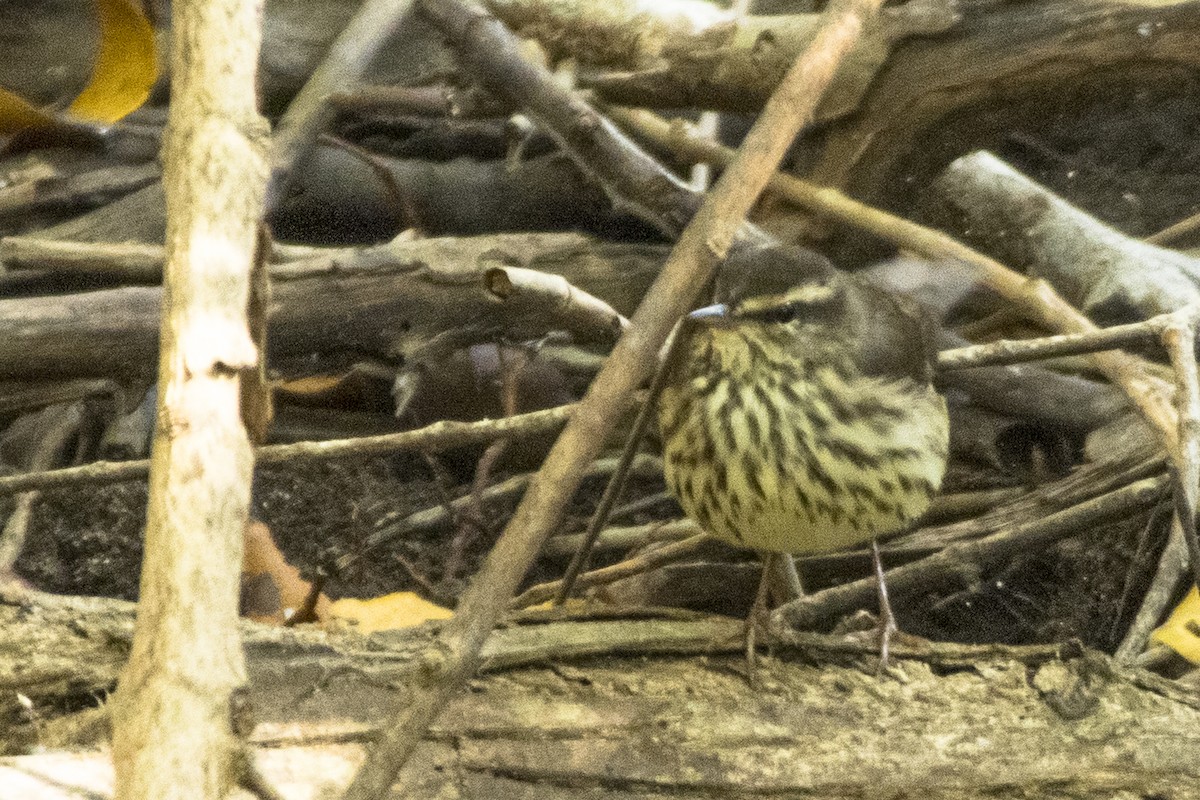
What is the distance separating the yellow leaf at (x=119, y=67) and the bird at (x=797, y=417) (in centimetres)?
166

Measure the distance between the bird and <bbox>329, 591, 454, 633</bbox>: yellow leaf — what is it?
454 mm

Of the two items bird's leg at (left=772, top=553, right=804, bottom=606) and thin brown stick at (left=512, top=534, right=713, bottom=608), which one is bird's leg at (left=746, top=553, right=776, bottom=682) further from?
thin brown stick at (left=512, top=534, right=713, bottom=608)

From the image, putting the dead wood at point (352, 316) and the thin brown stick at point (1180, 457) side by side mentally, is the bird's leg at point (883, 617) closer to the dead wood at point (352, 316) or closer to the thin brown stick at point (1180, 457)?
the thin brown stick at point (1180, 457)

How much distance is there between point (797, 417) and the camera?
2070 mm

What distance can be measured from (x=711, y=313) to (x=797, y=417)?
213 mm

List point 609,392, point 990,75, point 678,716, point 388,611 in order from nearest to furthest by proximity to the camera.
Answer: point 609,392 < point 678,716 < point 388,611 < point 990,75

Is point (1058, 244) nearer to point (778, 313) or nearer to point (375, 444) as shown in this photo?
point (778, 313)

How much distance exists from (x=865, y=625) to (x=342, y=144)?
1.70m

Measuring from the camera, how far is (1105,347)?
2.00 m

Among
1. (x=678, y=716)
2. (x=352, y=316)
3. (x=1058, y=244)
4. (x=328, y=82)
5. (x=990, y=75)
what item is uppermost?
(x=328, y=82)

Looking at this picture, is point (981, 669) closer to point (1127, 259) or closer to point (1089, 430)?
point (1089, 430)

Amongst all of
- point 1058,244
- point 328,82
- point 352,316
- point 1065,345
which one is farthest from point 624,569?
point 328,82

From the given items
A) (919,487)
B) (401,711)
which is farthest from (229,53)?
(919,487)

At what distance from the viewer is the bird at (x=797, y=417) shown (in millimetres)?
2020
